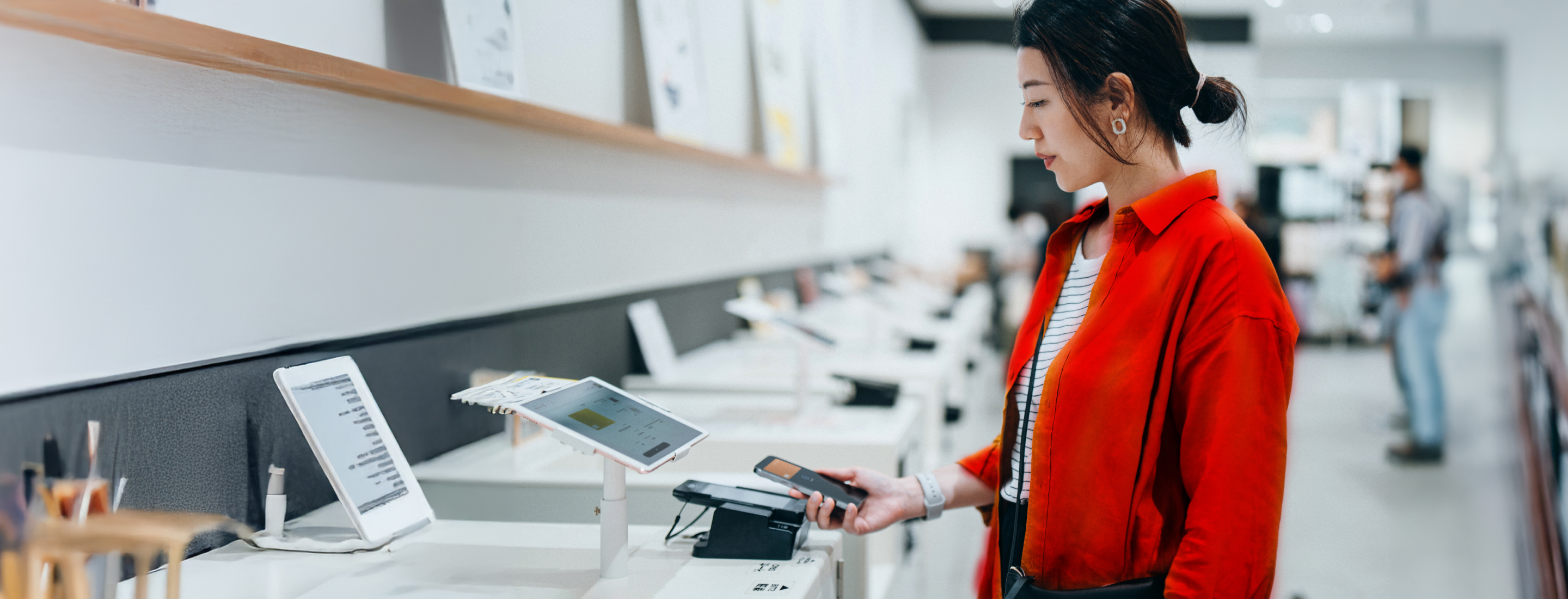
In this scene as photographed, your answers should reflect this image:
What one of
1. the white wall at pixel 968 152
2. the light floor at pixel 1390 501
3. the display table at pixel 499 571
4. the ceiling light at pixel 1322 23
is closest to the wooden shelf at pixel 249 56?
the display table at pixel 499 571

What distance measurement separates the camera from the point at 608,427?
3.93 feet

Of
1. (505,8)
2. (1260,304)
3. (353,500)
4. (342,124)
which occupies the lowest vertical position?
(353,500)

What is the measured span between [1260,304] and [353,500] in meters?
1.06

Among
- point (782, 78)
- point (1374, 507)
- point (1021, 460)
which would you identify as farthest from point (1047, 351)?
point (1374, 507)

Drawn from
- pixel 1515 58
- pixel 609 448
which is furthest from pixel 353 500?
pixel 1515 58

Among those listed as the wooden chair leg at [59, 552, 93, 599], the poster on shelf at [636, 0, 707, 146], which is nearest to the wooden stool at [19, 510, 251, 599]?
the wooden chair leg at [59, 552, 93, 599]

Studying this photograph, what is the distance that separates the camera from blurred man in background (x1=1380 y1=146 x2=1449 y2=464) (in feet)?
17.1

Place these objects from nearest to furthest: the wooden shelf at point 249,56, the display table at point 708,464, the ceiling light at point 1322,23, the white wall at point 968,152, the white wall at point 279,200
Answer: the wooden shelf at point 249,56 → the white wall at point 279,200 → the display table at point 708,464 → the ceiling light at point 1322,23 → the white wall at point 968,152

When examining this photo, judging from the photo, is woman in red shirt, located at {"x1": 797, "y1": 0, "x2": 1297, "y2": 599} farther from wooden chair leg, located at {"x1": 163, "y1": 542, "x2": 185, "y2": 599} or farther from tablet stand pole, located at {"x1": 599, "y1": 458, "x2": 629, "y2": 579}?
wooden chair leg, located at {"x1": 163, "y1": 542, "x2": 185, "y2": 599}

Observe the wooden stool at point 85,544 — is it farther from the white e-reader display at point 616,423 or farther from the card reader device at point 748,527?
the card reader device at point 748,527

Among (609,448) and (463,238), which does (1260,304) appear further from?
(463,238)

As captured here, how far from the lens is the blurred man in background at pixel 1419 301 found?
17.1ft

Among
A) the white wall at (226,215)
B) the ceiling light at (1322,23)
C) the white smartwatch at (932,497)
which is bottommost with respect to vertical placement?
the white smartwatch at (932,497)

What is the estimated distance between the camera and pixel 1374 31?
33.3ft
